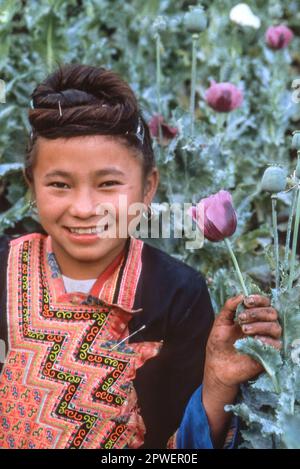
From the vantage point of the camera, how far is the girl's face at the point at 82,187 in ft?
4.55

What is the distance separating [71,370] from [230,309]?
0.31 metres

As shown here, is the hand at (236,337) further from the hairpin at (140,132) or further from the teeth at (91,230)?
the hairpin at (140,132)

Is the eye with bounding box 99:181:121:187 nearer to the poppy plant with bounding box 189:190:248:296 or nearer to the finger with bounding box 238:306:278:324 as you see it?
the poppy plant with bounding box 189:190:248:296

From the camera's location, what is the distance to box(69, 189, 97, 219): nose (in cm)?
138

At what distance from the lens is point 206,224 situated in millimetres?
1288

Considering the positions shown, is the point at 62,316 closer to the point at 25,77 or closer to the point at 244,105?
the point at 25,77

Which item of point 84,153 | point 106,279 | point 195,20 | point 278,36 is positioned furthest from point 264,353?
point 278,36

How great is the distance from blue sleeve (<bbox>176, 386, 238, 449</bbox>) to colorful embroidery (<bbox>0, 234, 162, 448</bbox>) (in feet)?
0.26

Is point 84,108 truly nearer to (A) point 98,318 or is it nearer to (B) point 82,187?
(B) point 82,187

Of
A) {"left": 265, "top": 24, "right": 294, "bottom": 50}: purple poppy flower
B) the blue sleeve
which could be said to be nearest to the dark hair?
the blue sleeve

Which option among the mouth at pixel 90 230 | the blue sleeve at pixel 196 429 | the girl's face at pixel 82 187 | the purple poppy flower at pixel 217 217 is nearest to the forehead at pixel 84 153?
the girl's face at pixel 82 187

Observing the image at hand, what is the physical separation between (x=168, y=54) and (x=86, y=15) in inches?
13.1

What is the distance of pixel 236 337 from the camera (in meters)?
1.34
